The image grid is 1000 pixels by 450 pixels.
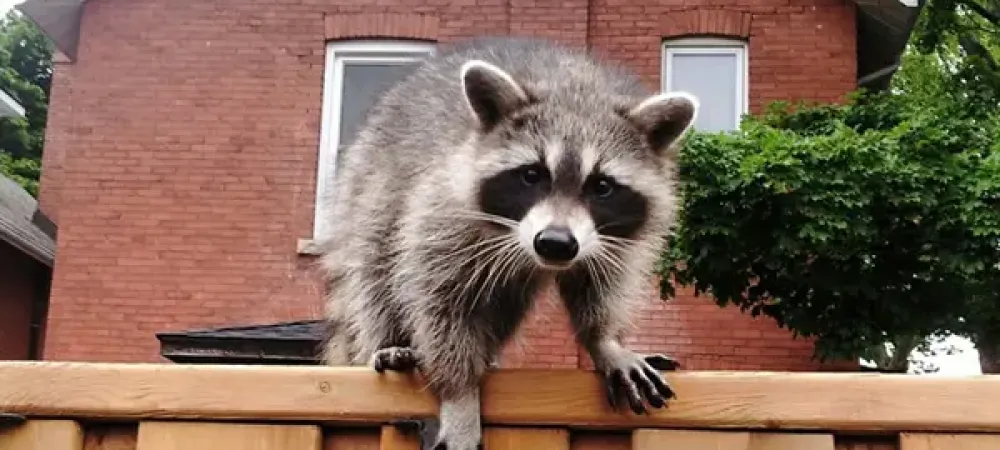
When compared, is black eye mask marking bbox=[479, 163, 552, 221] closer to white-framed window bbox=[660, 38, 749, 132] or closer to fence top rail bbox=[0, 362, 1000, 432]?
fence top rail bbox=[0, 362, 1000, 432]

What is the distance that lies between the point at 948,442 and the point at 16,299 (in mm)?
11769

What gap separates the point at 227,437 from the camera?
2.18 m

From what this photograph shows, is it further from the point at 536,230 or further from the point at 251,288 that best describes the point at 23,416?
the point at 251,288

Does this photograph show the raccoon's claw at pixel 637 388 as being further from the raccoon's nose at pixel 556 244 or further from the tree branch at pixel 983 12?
the tree branch at pixel 983 12

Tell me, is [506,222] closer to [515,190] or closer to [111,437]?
[515,190]

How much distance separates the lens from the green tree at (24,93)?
2036 centimetres

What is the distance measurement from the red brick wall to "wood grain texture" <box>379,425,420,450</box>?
33.9ft

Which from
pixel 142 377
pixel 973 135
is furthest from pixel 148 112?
pixel 142 377

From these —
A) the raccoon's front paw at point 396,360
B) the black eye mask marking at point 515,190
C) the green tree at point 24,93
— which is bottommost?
the raccoon's front paw at point 396,360

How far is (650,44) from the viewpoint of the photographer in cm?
888

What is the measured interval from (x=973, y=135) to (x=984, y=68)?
3.76 metres

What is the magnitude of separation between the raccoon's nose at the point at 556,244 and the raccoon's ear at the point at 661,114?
0.53m

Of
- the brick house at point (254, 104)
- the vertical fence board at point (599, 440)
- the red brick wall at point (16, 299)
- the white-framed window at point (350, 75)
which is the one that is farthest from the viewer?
the red brick wall at point (16, 299)

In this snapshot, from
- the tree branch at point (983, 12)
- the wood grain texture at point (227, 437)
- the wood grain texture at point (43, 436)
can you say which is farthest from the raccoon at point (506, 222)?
the tree branch at point (983, 12)
